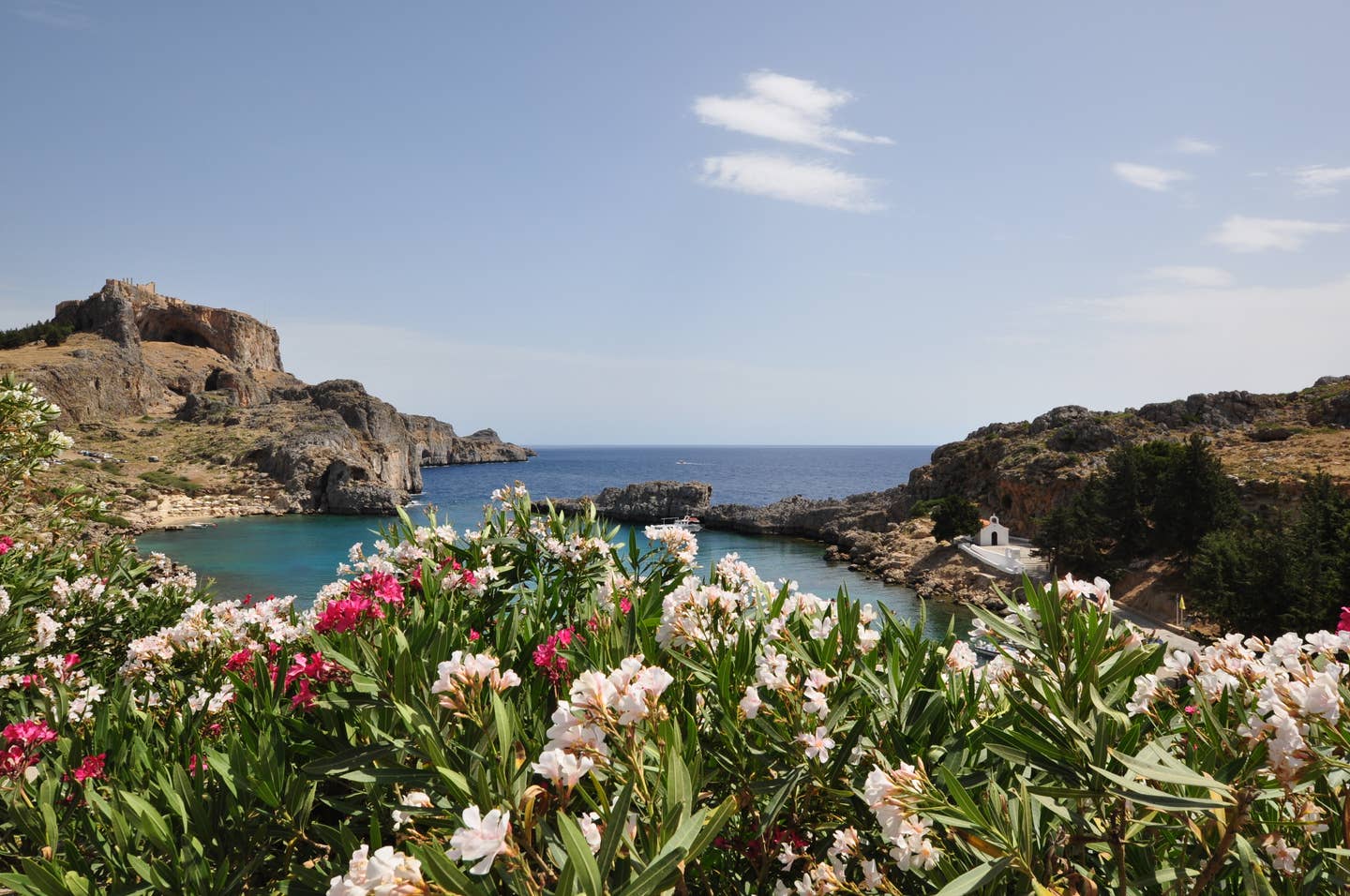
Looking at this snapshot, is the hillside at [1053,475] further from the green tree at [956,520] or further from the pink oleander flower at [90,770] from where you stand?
the pink oleander flower at [90,770]

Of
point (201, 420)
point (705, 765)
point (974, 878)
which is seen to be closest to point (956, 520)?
point (705, 765)

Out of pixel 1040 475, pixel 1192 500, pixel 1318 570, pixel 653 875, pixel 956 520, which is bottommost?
pixel 956 520

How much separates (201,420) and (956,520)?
7781 cm

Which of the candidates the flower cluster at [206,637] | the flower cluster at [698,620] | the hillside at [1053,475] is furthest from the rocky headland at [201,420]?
the flower cluster at [698,620]

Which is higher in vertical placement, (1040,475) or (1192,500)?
(1040,475)

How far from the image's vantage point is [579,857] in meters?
1.04

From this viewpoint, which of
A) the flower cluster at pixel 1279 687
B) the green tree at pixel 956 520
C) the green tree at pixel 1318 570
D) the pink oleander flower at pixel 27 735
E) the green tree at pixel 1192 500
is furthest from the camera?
the green tree at pixel 956 520

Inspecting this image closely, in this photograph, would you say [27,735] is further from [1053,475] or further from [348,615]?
[1053,475]

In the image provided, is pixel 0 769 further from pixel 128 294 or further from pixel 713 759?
pixel 128 294

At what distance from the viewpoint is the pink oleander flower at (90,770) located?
2334 mm

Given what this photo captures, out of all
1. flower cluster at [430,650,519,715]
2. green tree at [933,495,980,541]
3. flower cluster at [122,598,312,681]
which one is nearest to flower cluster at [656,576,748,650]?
flower cluster at [430,650,519,715]

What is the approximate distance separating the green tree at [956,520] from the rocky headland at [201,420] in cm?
4726

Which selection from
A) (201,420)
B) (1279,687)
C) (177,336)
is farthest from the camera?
(177,336)

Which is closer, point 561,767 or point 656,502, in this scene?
point 561,767
